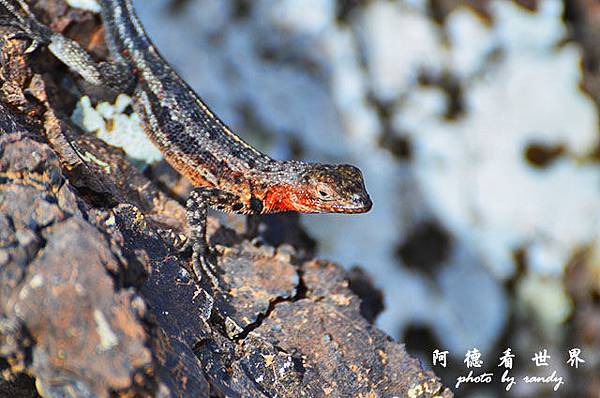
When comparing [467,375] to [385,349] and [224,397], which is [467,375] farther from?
[224,397]

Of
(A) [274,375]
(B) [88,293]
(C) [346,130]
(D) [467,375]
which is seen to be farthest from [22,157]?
(D) [467,375]

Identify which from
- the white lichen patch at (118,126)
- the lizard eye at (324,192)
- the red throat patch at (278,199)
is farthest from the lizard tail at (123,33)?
the lizard eye at (324,192)

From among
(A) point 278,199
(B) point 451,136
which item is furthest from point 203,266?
(B) point 451,136

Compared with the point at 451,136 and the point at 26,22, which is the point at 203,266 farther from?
the point at 451,136

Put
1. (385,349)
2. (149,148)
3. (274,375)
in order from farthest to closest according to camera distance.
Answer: (149,148), (385,349), (274,375)

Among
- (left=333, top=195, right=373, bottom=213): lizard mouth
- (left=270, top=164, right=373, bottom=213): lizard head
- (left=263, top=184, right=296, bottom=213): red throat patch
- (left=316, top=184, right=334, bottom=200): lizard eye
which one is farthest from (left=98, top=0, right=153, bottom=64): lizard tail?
(left=333, top=195, right=373, bottom=213): lizard mouth

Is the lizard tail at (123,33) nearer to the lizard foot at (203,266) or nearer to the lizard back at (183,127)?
the lizard back at (183,127)
